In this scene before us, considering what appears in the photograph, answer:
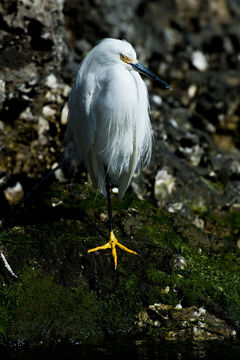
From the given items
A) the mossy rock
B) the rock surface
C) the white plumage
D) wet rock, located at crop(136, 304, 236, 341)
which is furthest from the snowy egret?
wet rock, located at crop(136, 304, 236, 341)

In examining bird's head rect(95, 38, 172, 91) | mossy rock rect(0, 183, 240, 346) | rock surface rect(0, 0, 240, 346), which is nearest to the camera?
mossy rock rect(0, 183, 240, 346)

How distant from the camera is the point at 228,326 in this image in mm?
2910

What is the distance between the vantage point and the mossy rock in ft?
9.24

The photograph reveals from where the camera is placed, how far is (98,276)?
3.08m

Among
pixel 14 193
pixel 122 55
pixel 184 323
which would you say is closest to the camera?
pixel 184 323

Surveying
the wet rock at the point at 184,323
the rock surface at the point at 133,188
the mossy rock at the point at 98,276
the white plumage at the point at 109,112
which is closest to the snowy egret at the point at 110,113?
the white plumage at the point at 109,112

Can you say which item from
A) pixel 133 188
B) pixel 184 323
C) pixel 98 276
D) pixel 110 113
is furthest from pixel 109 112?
pixel 184 323

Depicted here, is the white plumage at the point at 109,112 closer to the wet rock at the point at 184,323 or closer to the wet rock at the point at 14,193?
the wet rock at the point at 14,193

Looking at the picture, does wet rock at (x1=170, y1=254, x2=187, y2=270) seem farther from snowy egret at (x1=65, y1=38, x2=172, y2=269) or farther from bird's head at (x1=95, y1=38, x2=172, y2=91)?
bird's head at (x1=95, y1=38, x2=172, y2=91)

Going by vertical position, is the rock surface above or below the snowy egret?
below

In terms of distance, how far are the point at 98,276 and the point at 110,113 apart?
1094 millimetres

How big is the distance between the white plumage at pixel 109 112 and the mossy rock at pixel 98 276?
0.47 metres

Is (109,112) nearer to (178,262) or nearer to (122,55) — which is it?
(122,55)

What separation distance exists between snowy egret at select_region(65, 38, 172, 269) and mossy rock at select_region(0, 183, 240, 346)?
0.61ft
